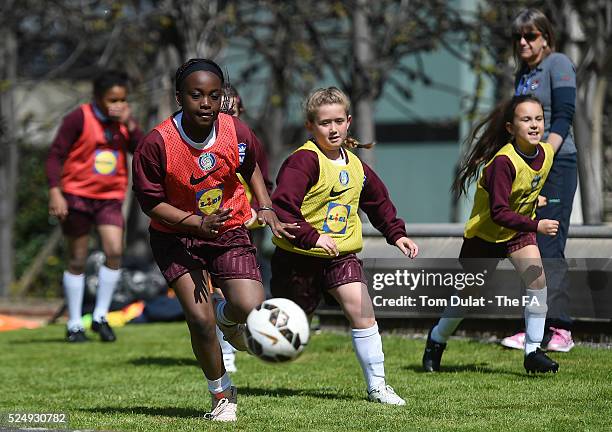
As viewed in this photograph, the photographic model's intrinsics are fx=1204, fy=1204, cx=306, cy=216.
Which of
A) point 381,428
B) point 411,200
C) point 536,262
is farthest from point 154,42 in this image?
point 381,428

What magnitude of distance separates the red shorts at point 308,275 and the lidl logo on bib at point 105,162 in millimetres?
3770

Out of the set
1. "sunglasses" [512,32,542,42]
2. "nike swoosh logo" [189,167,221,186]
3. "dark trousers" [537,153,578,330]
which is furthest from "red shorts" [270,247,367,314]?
"sunglasses" [512,32,542,42]

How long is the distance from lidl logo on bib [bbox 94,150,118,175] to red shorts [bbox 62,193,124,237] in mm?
244

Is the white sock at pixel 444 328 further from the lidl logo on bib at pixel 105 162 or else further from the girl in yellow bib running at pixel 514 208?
the lidl logo on bib at pixel 105 162

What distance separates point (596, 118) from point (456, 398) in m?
10.1

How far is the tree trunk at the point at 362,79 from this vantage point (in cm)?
1484

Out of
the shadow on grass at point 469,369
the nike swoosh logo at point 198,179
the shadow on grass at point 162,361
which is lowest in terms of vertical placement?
the shadow on grass at point 162,361

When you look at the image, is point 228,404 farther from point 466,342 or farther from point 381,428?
point 466,342

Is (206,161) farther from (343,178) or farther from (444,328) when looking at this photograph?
(444,328)

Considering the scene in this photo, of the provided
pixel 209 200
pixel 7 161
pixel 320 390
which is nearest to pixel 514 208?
pixel 320 390

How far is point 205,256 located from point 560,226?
2762mm

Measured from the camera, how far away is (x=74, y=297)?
10.5 meters

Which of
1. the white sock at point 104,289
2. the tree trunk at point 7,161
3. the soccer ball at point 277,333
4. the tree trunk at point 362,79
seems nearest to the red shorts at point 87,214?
the white sock at point 104,289

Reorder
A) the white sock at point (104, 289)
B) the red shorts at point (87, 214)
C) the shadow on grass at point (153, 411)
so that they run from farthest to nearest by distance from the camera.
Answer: the white sock at point (104, 289)
the red shorts at point (87, 214)
the shadow on grass at point (153, 411)
